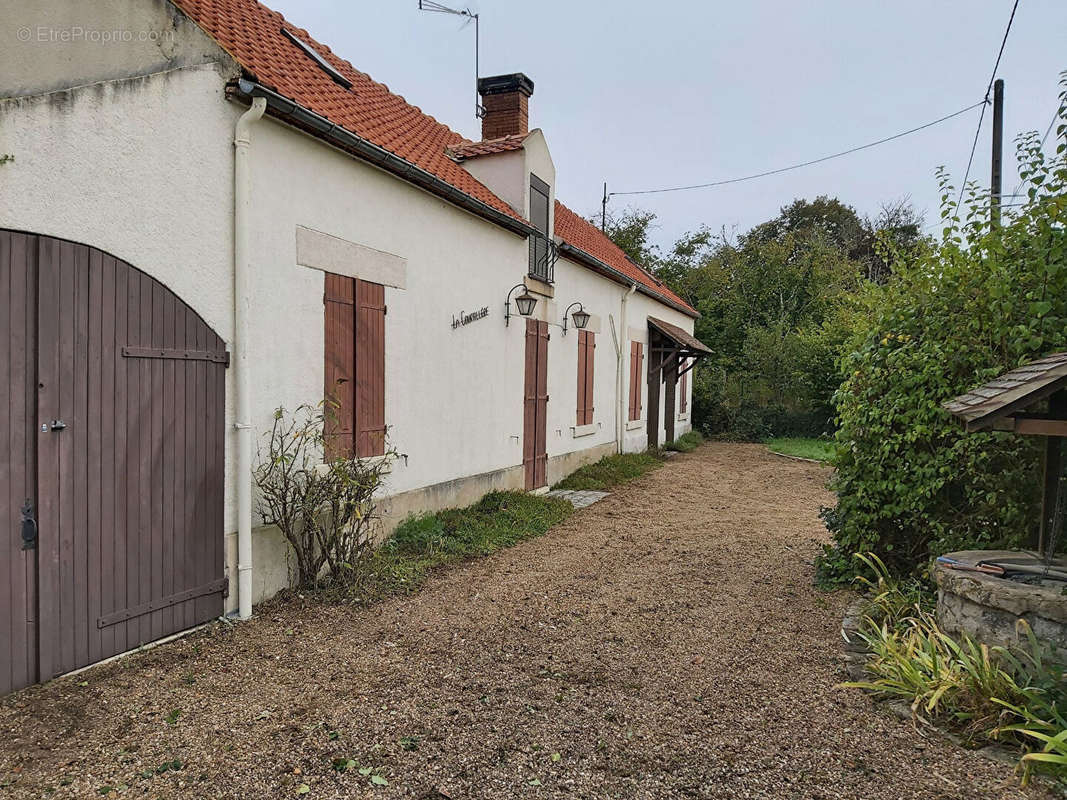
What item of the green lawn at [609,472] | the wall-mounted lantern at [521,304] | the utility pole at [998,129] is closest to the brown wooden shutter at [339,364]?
the wall-mounted lantern at [521,304]

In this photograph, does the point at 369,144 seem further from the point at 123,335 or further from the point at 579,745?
the point at 579,745

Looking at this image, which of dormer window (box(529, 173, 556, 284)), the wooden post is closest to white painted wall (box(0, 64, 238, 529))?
the wooden post

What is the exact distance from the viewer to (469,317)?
26.0 ft

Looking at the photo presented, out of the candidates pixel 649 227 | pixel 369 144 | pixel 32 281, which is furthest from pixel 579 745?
pixel 649 227

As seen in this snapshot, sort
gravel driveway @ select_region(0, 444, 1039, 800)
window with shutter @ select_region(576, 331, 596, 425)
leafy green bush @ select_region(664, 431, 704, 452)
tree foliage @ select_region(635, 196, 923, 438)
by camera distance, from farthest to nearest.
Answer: tree foliage @ select_region(635, 196, 923, 438)
leafy green bush @ select_region(664, 431, 704, 452)
window with shutter @ select_region(576, 331, 596, 425)
gravel driveway @ select_region(0, 444, 1039, 800)

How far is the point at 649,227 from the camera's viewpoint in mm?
28938

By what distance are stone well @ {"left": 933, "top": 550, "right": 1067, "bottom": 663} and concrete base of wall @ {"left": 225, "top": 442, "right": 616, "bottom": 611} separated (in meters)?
4.60

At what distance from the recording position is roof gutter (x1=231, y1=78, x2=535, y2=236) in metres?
4.58

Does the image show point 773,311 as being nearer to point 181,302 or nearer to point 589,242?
point 589,242

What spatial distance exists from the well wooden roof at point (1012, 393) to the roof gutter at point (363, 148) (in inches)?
189

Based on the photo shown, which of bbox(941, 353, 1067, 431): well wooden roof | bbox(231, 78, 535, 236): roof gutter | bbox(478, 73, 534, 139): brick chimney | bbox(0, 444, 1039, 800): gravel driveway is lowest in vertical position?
bbox(0, 444, 1039, 800): gravel driveway

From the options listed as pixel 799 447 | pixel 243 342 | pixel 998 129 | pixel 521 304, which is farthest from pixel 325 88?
pixel 799 447

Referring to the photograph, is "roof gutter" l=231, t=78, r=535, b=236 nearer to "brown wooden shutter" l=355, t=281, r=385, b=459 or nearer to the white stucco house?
the white stucco house

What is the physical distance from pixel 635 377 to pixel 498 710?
11880mm
